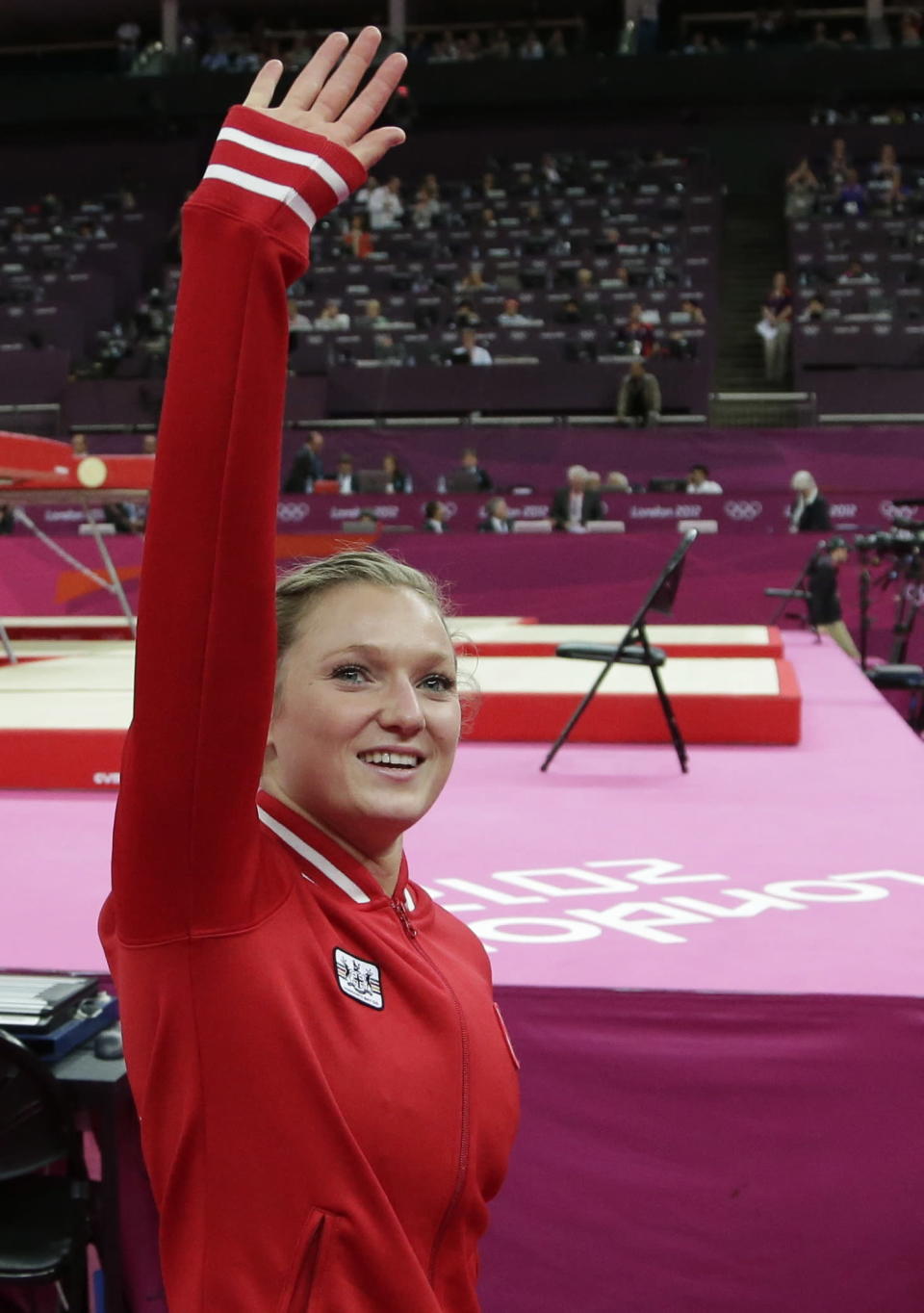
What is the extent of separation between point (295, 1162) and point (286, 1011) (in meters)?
A: 0.13

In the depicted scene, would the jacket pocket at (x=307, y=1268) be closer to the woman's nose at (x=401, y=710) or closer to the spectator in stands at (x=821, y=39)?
the woman's nose at (x=401, y=710)

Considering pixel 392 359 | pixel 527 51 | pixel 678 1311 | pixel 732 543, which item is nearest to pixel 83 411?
pixel 392 359

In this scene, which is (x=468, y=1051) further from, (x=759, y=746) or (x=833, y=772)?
(x=759, y=746)

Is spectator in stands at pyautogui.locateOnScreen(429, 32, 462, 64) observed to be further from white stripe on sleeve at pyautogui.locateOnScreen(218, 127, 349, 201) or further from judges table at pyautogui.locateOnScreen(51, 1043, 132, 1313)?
white stripe on sleeve at pyautogui.locateOnScreen(218, 127, 349, 201)

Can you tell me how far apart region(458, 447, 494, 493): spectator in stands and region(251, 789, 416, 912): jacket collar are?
9.27 m

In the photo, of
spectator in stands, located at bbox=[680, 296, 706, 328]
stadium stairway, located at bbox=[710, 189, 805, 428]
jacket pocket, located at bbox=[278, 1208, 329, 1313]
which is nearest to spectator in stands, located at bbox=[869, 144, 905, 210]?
stadium stairway, located at bbox=[710, 189, 805, 428]

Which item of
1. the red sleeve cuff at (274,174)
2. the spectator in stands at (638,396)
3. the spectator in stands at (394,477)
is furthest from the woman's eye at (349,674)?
the spectator in stands at (638,396)

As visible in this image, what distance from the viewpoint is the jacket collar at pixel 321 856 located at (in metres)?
1.08

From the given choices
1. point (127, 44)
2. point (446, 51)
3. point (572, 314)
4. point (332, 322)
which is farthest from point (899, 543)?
point (127, 44)

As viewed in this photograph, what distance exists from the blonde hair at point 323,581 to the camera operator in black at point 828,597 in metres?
6.67

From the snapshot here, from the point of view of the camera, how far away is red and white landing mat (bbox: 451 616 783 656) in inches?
243

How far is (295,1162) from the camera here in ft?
3.22

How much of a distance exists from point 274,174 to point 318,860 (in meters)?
0.56

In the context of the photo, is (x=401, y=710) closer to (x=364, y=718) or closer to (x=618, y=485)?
(x=364, y=718)
